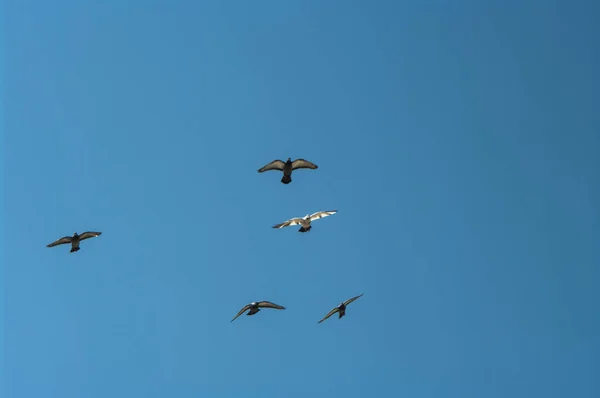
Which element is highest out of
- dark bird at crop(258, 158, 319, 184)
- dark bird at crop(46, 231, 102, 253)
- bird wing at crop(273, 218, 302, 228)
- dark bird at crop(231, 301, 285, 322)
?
dark bird at crop(258, 158, 319, 184)

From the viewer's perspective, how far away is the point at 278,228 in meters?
73.2

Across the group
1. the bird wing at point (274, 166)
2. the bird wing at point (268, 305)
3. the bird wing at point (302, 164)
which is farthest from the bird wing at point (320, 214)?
the bird wing at point (268, 305)

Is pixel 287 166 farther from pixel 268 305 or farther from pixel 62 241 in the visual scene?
pixel 62 241

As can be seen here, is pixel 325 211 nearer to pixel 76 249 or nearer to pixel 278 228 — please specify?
pixel 278 228

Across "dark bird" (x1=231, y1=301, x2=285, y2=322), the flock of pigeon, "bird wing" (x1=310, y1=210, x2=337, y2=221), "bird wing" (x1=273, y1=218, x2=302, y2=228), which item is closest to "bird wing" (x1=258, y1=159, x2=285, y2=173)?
the flock of pigeon

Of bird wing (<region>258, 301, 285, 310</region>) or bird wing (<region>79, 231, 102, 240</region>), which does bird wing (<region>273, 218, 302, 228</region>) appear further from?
bird wing (<region>79, 231, 102, 240</region>)

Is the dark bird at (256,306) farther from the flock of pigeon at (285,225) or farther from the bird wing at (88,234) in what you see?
the bird wing at (88,234)

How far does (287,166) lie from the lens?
2768 inches

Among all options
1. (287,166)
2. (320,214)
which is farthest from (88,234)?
(320,214)

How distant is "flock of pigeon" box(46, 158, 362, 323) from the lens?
231 ft

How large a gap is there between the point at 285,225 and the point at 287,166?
18.8ft

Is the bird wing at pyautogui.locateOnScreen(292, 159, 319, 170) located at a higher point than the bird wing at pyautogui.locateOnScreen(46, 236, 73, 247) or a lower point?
higher

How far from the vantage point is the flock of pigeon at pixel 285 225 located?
70.5m

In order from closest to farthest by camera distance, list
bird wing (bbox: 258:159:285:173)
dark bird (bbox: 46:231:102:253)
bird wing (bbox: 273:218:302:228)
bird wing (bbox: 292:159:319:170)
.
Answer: bird wing (bbox: 258:159:285:173)
bird wing (bbox: 292:159:319:170)
bird wing (bbox: 273:218:302:228)
dark bird (bbox: 46:231:102:253)
